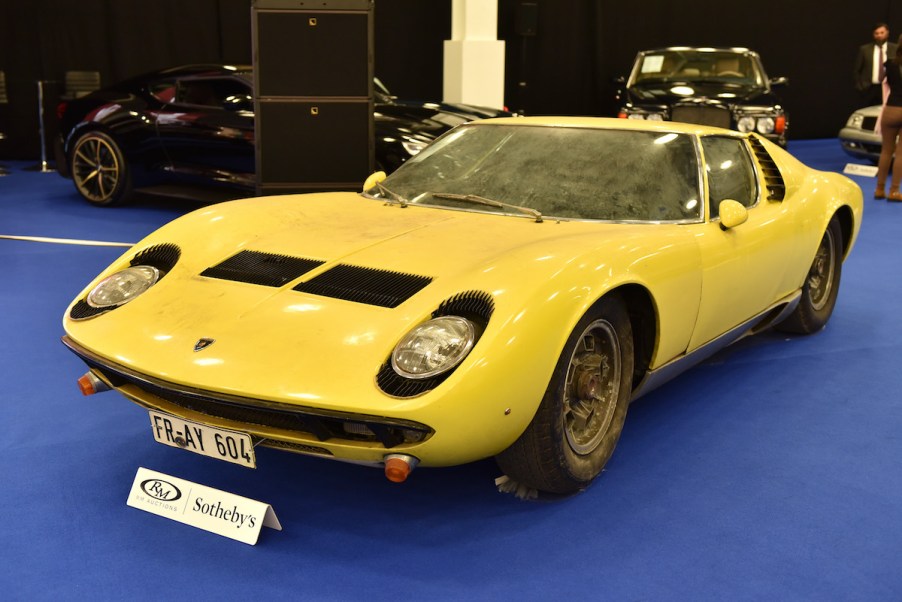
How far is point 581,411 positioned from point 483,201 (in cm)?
91

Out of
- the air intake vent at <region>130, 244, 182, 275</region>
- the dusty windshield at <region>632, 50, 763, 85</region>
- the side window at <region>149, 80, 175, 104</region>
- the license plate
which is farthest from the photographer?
the dusty windshield at <region>632, 50, 763, 85</region>

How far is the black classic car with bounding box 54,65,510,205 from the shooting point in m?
7.09

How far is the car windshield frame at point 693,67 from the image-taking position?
9.66 m

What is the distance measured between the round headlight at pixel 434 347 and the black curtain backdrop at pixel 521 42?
711cm

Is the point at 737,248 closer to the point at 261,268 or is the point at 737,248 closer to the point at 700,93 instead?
the point at 261,268

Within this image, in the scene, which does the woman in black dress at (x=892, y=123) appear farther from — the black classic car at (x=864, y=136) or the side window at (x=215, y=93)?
the side window at (x=215, y=93)

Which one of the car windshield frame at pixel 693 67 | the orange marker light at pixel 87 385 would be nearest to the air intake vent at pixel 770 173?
the orange marker light at pixel 87 385

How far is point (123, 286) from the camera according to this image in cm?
278

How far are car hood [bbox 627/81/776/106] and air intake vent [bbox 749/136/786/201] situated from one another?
542cm

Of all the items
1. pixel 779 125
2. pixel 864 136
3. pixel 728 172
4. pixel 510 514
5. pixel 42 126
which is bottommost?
pixel 510 514

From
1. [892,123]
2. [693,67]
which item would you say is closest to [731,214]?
[892,123]

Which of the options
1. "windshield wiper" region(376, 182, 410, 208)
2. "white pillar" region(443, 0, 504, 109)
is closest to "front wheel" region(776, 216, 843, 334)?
"windshield wiper" region(376, 182, 410, 208)

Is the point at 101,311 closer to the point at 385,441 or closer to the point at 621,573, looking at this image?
the point at 385,441

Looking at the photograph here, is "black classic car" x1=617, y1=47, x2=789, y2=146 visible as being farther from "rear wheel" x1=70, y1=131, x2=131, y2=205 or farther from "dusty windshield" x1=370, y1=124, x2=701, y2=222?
"dusty windshield" x1=370, y1=124, x2=701, y2=222
